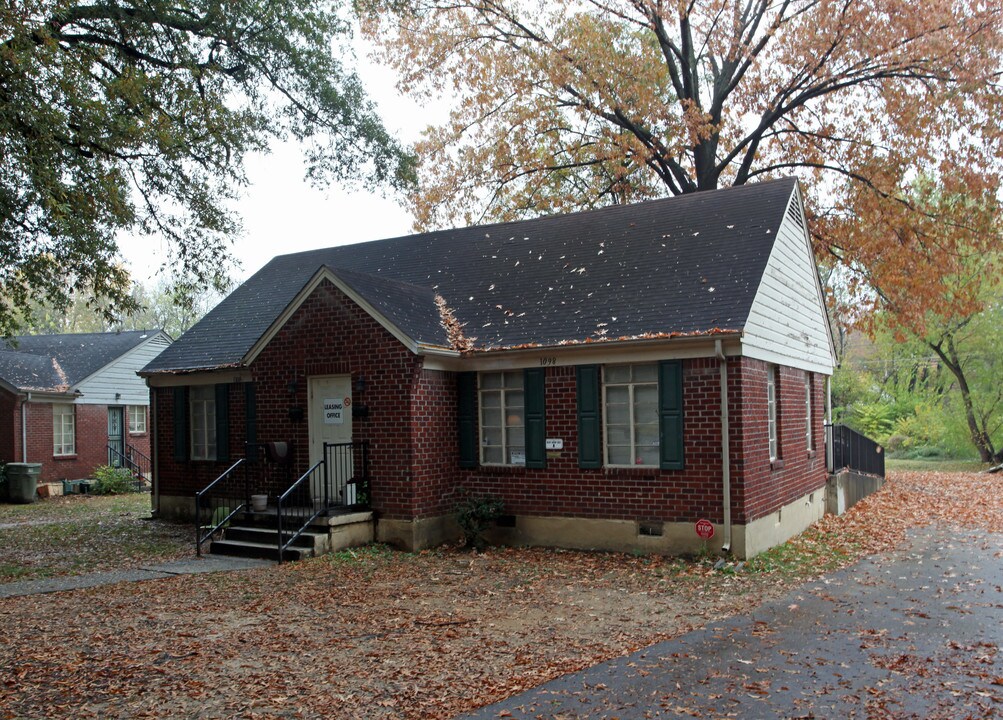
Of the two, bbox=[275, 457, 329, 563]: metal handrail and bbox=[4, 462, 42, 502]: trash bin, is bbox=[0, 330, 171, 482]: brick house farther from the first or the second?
bbox=[275, 457, 329, 563]: metal handrail

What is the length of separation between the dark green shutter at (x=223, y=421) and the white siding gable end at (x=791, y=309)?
31.6 feet

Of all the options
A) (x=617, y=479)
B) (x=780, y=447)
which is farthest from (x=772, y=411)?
(x=617, y=479)

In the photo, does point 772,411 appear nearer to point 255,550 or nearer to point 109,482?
point 255,550

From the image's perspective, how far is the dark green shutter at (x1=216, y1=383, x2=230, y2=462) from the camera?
51.0ft

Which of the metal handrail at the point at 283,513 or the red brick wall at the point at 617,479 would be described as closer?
the red brick wall at the point at 617,479

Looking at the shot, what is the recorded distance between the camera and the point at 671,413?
457 inches

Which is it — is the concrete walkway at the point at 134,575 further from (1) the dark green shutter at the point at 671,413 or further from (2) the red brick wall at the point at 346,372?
(1) the dark green shutter at the point at 671,413

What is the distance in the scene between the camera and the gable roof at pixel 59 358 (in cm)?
2500

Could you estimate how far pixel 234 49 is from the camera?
521 inches

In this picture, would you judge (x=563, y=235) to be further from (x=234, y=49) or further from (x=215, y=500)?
(x=215, y=500)

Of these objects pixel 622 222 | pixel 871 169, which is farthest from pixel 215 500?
pixel 871 169

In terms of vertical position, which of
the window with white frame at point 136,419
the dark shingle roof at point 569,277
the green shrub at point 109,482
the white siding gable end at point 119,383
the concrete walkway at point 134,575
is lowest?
the green shrub at point 109,482

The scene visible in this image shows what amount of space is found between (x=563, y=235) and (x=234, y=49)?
6.61 metres

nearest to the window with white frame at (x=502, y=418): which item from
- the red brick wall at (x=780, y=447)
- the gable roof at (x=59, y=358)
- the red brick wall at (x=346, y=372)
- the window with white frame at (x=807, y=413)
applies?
the red brick wall at (x=346, y=372)
